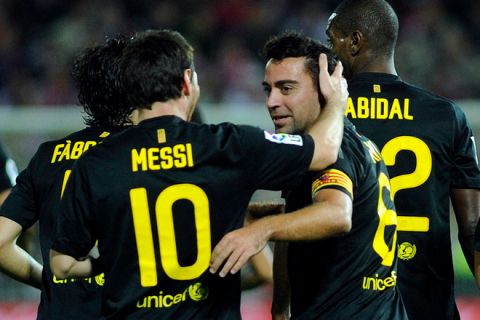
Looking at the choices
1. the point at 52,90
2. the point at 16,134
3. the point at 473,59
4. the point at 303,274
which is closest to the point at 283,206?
the point at 303,274

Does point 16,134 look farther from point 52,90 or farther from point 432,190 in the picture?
point 432,190

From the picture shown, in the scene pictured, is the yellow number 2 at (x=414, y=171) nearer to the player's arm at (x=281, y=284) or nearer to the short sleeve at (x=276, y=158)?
the player's arm at (x=281, y=284)

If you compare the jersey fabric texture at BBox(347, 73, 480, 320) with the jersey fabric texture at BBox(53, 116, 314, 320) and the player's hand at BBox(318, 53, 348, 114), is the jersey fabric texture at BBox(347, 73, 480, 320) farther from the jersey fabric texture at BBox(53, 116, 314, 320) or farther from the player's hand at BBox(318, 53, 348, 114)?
the jersey fabric texture at BBox(53, 116, 314, 320)

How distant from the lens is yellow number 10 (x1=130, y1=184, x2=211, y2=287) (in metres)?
3.56

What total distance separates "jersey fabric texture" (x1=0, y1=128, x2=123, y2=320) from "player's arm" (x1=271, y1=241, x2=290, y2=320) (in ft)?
2.39

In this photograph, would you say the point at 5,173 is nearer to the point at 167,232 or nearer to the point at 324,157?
the point at 167,232

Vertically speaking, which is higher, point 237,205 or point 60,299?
point 237,205

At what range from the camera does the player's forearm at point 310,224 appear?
3480 mm

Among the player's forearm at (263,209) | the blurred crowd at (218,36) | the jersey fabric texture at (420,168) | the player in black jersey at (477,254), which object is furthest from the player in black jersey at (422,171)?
the blurred crowd at (218,36)

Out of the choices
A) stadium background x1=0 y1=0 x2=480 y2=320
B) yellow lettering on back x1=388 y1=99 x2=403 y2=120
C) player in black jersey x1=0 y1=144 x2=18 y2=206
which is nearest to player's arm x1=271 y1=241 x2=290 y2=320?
yellow lettering on back x1=388 y1=99 x2=403 y2=120

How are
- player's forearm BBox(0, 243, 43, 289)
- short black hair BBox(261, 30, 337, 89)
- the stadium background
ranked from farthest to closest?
the stadium background
player's forearm BBox(0, 243, 43, 289)
short black hair BBox(261, 30, 337, 89)

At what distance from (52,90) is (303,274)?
7281mm

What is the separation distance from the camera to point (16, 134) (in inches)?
362

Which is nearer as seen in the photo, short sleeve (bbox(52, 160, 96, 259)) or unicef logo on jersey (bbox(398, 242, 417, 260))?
short sleeve (bbox(52, 160, 96, 259))
